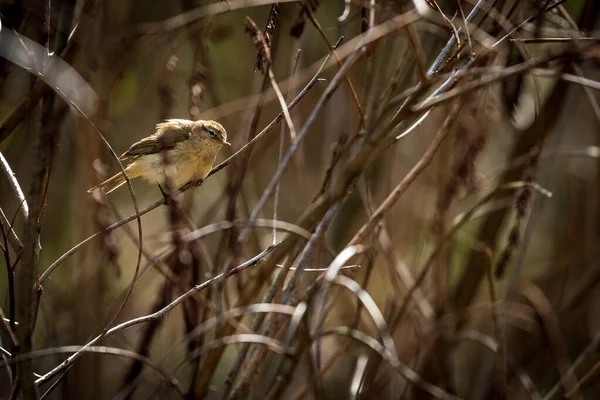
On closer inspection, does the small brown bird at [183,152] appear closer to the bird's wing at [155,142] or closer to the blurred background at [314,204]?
the bird's wing at [155,142]

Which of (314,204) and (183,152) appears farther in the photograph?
(183,152)

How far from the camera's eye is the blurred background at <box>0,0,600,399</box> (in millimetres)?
1791

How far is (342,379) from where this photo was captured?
5.45 meters

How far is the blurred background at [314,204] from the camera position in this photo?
179 centimetres

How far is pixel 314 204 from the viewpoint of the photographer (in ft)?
7.11

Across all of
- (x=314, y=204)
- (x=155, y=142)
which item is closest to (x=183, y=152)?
(x=155, y=142)

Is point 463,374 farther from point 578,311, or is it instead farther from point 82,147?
point 82,147

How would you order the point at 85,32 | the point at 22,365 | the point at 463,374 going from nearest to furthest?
1. the point at 22,365
2. the point at 85,32
3. the point at 463,374

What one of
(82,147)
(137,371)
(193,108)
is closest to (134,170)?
(82,147)

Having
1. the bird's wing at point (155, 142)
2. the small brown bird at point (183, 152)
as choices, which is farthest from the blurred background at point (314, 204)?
the bird's wing at point (155, 142)

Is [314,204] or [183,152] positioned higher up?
[183,152]

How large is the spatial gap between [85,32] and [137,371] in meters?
Answer: 1.33

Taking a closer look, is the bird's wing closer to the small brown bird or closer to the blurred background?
the small brown bird

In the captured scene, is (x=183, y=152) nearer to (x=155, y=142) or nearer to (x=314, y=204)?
(x=155, y=142)
